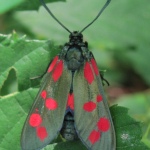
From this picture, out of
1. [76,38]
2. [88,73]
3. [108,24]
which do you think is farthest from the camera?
[108,24]

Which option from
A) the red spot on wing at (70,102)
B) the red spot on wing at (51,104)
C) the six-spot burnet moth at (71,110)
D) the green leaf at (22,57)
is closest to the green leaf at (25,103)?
the green leaf at (22,57)

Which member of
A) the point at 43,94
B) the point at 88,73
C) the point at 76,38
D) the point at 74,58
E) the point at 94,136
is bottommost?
the point at 94,136

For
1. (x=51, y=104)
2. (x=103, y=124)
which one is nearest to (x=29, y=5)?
(x=51, y=104)

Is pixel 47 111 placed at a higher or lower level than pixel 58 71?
lower

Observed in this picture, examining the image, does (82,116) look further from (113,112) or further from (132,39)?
(132,39)

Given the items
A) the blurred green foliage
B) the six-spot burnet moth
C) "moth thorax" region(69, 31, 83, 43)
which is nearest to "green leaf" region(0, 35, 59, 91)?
the six-spot burnet moth

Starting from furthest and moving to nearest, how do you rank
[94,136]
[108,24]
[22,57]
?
[108,24], [22,57], [94,136]

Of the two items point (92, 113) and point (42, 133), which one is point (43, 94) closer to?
point (42, 133)

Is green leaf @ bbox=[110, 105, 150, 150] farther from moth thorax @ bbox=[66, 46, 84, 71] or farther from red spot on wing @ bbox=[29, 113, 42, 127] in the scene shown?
red spot on wing @ bbox=[29, 113, 42, 127]
